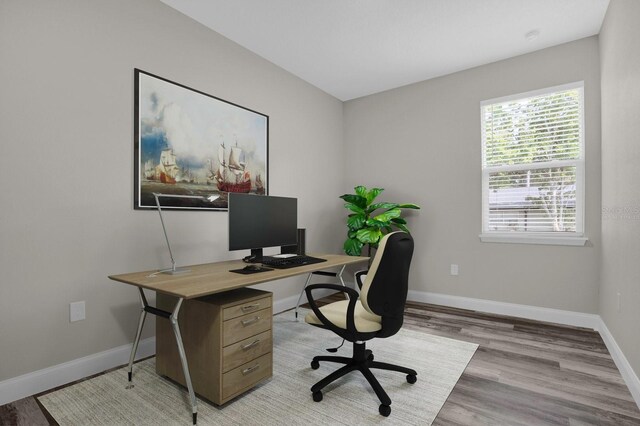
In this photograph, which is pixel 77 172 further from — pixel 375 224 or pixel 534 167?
pixel 534 167

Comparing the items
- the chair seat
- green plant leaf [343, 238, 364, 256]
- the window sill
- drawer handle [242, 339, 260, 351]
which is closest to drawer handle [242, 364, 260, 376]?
drawer handle [242, 339, 260, 351]

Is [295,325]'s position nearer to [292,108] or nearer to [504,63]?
[292,108]

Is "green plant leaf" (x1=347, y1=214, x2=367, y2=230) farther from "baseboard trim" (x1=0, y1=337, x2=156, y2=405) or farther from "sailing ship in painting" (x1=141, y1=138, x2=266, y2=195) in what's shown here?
"baseboard trim" (x1=0, y1=337, x2=156, y2=405)

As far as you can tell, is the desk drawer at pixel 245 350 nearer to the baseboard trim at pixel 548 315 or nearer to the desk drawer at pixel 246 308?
the desk drawer at pixel 246 308

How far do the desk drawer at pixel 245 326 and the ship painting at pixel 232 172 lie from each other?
140 centimetres

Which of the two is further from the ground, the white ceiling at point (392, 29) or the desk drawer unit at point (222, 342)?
the white ceiling at point (392, 29)

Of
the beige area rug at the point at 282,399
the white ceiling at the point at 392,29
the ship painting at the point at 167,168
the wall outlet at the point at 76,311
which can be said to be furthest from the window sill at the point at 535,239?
the wall outlet at the point at 76,311

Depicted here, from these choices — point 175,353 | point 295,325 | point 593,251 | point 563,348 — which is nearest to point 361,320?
point 175,353

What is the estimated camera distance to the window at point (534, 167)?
10.3 feet

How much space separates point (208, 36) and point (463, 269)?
3611mm

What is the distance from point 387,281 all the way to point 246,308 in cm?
84

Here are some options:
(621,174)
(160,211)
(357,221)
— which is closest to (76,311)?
(160,211)

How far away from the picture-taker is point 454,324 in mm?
3199

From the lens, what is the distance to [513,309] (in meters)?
3.43
